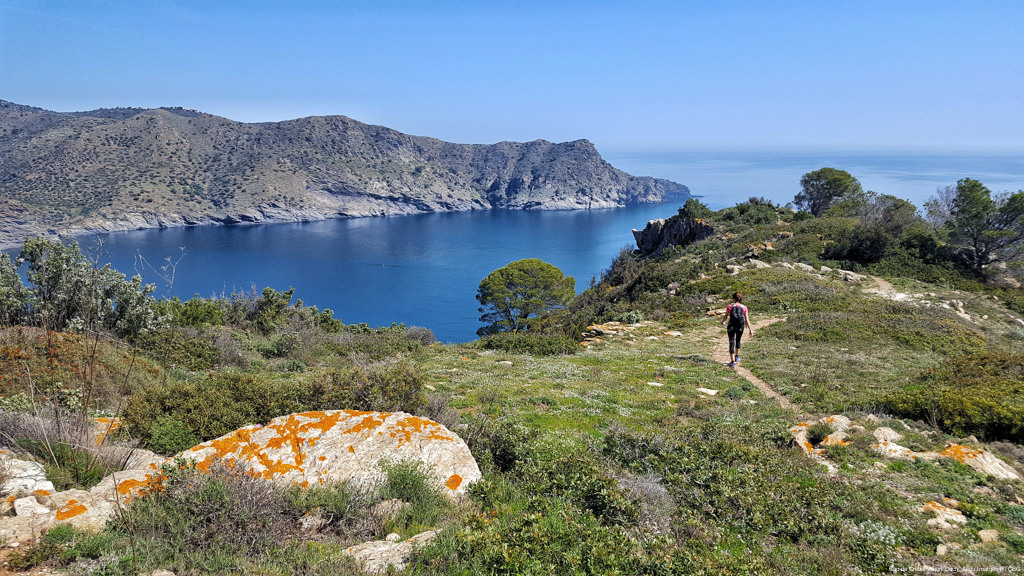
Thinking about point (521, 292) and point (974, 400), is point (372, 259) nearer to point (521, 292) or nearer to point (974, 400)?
point (521, 292)

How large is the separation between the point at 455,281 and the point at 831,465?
8834cm

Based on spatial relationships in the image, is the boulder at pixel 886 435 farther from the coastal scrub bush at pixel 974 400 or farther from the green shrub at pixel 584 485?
the green shrub at pixel 584 485

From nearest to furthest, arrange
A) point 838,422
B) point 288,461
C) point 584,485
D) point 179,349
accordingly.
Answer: point 584,485
point 288,461
point 838,422
point 179,349

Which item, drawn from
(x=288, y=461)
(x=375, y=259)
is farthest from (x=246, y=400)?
(x=375, y=259)

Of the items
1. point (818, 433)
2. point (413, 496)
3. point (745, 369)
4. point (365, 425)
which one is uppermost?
point (365, 425)

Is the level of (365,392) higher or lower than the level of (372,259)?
higher

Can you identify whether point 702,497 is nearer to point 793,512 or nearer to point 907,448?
point 793,512

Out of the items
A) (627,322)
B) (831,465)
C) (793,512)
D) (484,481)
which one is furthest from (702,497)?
(627,322)

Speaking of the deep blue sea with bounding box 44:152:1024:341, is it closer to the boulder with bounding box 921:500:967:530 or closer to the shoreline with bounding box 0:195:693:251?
the shoreline with bounding box 0:195:693:251

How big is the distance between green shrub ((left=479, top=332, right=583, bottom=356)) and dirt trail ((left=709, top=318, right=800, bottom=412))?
5.14 metres

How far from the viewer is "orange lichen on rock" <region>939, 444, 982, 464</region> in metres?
6.90

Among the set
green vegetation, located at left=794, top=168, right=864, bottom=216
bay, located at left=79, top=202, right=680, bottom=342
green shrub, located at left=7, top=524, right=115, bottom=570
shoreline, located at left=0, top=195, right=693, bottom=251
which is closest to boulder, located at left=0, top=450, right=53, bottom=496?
green shrub, located at left=7, top=524, right=115, bottom=570

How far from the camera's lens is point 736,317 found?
563 inches

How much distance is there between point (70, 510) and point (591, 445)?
607cm
